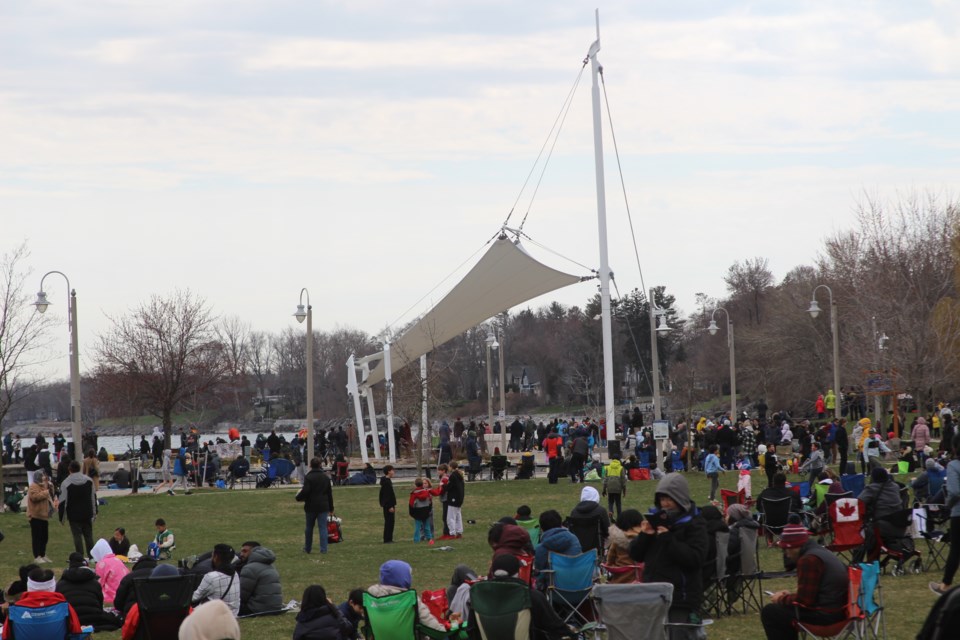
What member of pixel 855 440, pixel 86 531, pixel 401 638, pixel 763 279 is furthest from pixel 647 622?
pixel 763 279

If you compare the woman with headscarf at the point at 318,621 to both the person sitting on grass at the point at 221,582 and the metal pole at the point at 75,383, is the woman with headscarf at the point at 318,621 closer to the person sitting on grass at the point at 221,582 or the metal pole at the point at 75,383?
the person sitting on grass at the point at 221,582

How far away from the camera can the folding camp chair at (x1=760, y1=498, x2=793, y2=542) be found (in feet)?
51.7

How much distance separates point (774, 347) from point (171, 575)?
57386 millimetres

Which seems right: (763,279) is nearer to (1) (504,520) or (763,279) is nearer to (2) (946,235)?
(2) (946,235)

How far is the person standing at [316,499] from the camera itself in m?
17.2

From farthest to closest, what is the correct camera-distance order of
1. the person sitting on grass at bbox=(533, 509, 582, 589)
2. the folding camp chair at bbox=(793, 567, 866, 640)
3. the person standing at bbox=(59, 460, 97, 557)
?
1. the person standing at bbox=(59, 460, 97, 557)
2. the person sitting on grass at bbox=(533, 509, 582, 589)
3. the folding camp chair at bbox=(793, 567, 866, 640)

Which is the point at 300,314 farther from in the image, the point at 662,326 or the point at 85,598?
the point at 85,598

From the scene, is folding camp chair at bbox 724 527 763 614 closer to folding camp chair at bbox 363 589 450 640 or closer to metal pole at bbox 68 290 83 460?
folding camp chair at bbox 363 589 450 640

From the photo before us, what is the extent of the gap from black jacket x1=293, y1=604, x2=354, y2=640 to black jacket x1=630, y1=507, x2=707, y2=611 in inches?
96.7

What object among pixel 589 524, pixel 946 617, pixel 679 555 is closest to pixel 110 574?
pixel 589 524

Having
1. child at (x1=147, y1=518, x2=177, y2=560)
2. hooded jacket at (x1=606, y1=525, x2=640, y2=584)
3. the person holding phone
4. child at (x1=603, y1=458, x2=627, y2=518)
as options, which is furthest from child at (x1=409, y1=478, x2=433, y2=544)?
the person holding phone

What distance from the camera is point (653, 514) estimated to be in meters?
7.76

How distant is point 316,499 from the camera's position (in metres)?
17.5

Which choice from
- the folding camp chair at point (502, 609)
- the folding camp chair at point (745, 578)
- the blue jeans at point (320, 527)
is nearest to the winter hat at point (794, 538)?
the folding camp chair at point (502, 609)
